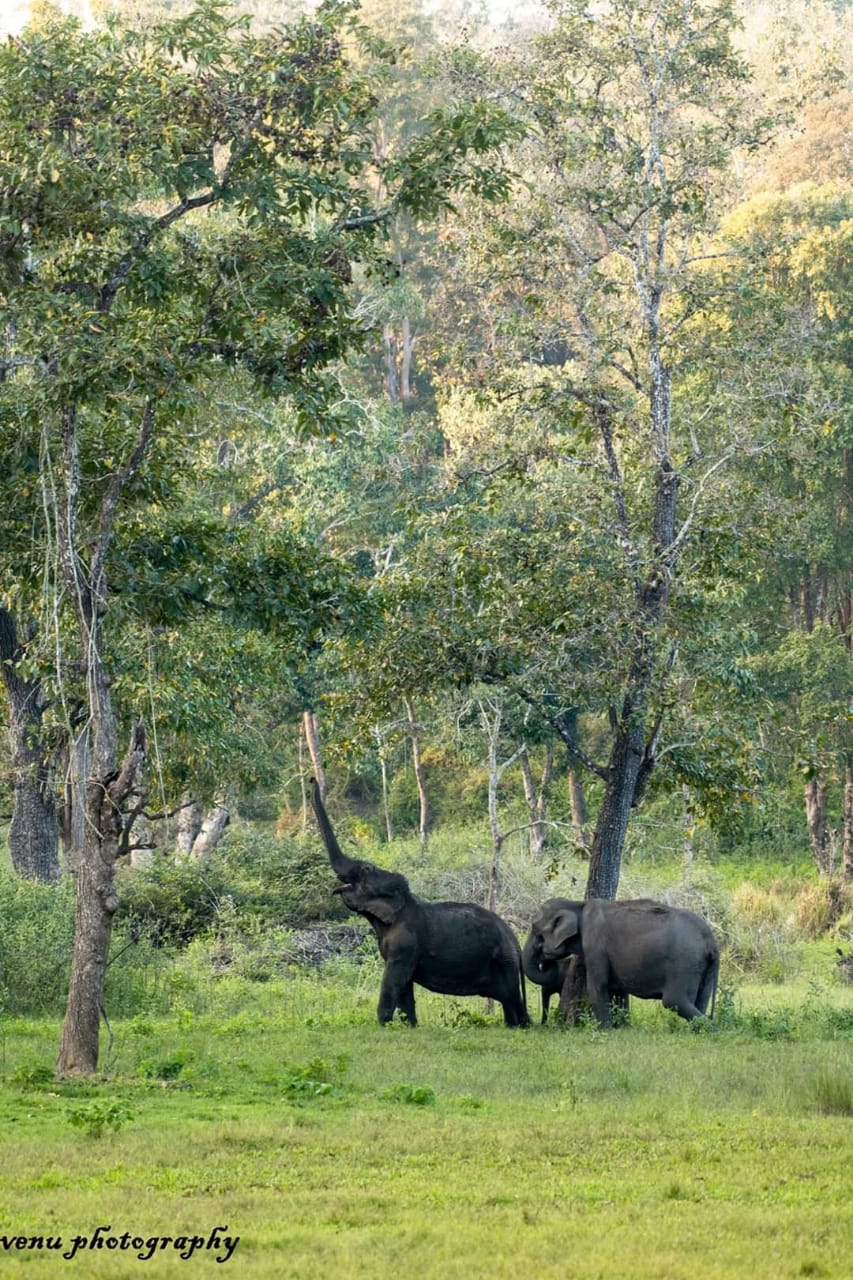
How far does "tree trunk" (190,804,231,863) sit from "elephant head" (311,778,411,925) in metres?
17.2

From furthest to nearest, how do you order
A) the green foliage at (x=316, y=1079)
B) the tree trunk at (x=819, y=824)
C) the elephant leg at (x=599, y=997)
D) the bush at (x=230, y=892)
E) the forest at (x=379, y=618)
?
the tree trunk at (x=819, y=824) → the bush at (x=230, y=892) → the elephant leg at (x=599, y=997) → the green foliage at (x=316, y=1079) → the forest at (x=379, y=618)

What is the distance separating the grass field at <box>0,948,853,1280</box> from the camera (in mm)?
8078

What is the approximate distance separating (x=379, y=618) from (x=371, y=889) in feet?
10.9

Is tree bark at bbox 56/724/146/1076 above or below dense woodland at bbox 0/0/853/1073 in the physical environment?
below

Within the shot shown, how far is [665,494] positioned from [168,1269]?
A: 12994 mm

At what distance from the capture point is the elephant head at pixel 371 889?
60.5 ft

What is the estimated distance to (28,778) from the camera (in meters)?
25.0

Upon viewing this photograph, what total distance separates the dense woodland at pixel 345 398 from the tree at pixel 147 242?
0.11ft

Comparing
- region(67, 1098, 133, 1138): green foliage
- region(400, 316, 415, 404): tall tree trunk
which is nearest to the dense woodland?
region(67, 1098, 133, 1138): green foliage

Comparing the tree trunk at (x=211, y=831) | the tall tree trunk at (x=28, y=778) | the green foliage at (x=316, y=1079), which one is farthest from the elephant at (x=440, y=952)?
the tree trunk at (x=211, y=831)

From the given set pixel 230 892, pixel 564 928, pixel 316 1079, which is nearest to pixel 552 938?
pixel 564 928

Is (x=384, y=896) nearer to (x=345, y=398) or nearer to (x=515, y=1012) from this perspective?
(x=515, y=1012)

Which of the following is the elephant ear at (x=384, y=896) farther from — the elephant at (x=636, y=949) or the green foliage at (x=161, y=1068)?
the green foliage at (x=161, y=1068)

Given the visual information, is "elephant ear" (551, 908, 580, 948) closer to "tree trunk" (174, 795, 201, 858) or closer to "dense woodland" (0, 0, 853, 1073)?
"dense woodland" (0, 0, 853, 1073)
